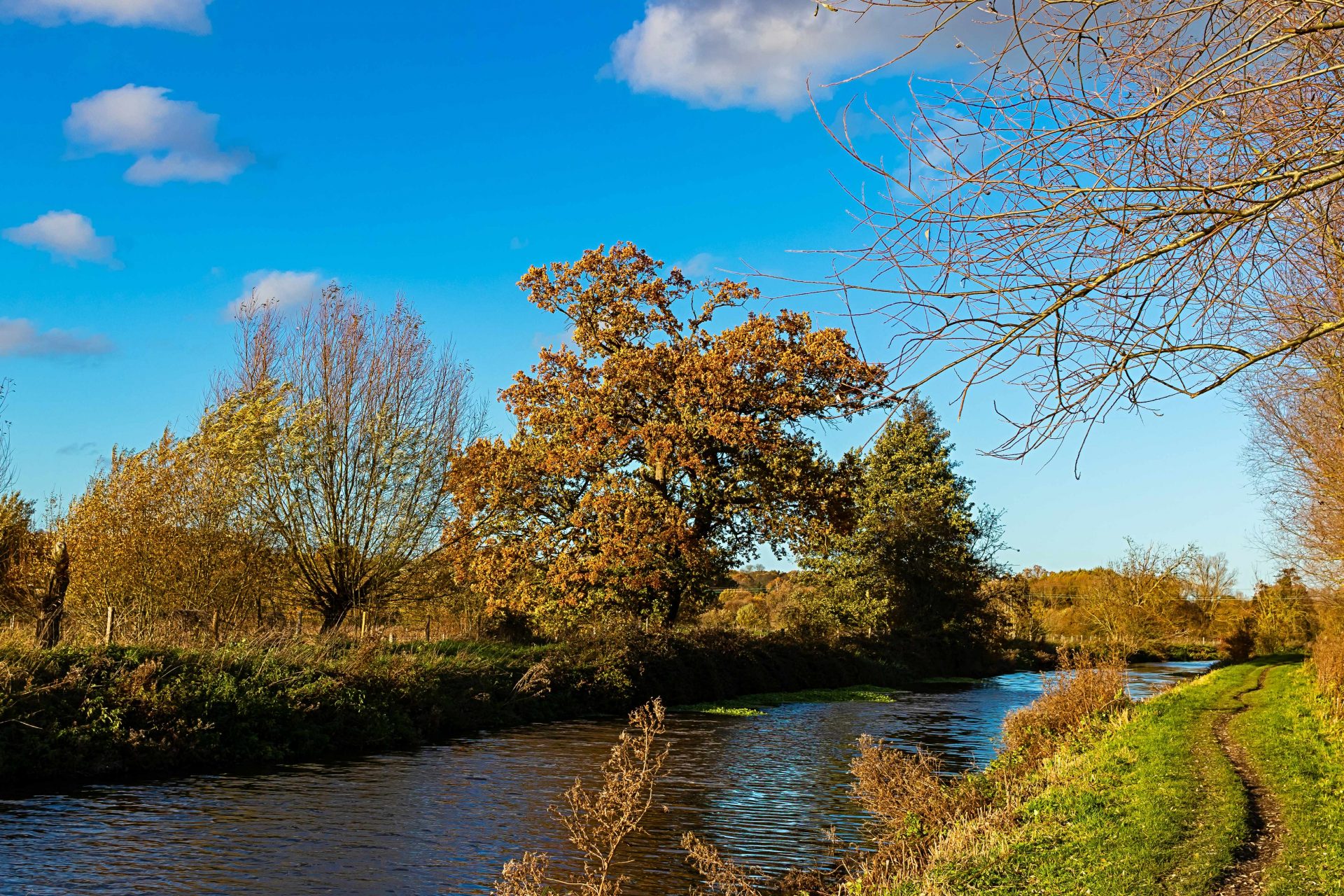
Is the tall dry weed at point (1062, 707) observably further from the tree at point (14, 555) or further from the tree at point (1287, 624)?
the tree at point (1287, 624)

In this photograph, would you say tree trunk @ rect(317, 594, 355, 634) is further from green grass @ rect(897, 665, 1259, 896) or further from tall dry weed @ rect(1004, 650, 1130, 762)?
green grass @ rect(897, 665, 1259, 896)

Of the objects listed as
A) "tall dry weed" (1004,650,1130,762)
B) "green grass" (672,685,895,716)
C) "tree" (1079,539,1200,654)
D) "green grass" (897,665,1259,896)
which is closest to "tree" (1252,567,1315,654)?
"tree" (1079,539,1200,654)

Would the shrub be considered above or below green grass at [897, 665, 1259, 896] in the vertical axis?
above

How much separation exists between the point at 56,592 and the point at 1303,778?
20.8 meters

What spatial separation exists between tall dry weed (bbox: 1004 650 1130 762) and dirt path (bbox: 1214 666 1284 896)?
283 cm

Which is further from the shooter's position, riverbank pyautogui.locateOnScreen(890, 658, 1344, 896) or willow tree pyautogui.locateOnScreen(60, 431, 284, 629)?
willow tree pyautogui.locateOnScreen(60, 431, 284, 629)

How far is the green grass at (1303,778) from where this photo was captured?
23.5 ft

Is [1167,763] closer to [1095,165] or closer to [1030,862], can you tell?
[1030,862]

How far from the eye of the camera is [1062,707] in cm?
1809

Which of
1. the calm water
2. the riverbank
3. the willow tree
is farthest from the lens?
the willow tree

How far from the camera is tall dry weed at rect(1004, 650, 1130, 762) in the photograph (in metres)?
16.2

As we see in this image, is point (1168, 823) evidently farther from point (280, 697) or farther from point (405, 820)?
point (280, 697)

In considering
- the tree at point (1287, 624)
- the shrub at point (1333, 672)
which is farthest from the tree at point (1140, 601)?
the shrub at point (1333, 672)

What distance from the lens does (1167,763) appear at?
40.5 feet
